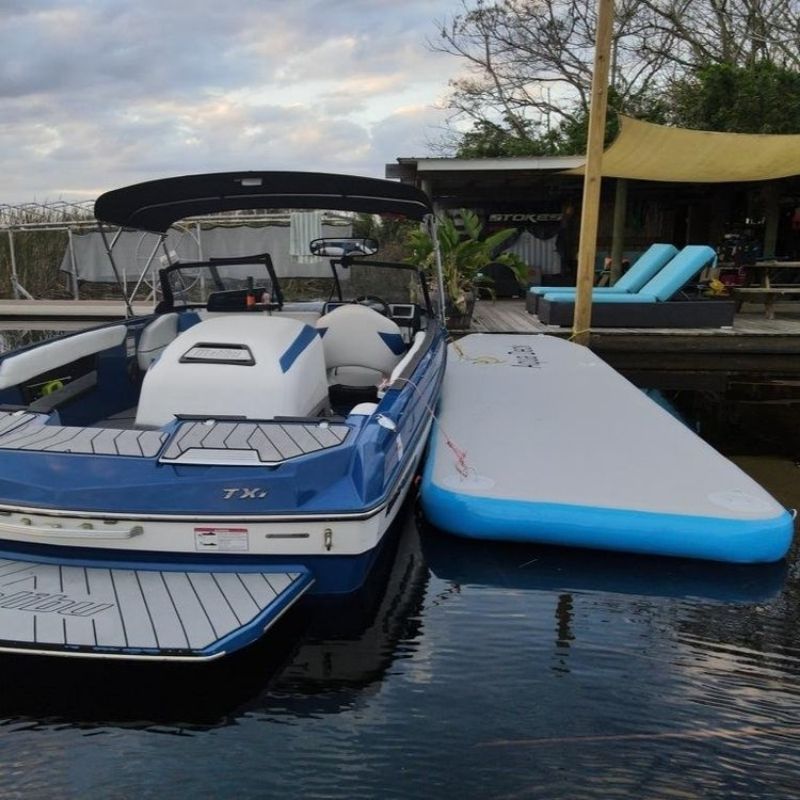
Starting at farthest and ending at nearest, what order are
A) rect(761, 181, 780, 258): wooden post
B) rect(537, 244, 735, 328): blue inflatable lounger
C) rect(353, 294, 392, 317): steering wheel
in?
rect(761, 181, 780, 258): wooden post
rect(537, 244, 735, 328): blue inflatable lounger
rect(353, 294, 392, 317): steering wheel

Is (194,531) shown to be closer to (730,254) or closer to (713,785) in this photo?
(713,785)

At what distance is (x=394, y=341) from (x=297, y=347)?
4.77ft

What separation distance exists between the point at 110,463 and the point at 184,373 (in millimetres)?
718

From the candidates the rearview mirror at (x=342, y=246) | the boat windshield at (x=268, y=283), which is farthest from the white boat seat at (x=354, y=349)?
the rearview mirror at (x=342, y=246)

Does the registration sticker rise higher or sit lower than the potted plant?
lower

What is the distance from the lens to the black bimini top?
4180 mm

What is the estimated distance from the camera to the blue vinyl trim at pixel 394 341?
15.2 ft

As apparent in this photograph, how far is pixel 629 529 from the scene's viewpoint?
326 centimetres

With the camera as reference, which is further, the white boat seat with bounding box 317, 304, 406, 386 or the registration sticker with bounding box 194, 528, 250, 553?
the white boat seat with bounding box 317, 304, 406, 386

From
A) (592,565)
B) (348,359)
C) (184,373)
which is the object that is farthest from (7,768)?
(348,359)

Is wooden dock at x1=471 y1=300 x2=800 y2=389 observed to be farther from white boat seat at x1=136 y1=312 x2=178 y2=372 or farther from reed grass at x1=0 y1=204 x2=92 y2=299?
A: reed grass at x1=0 y1=204 x2=92 y2=299

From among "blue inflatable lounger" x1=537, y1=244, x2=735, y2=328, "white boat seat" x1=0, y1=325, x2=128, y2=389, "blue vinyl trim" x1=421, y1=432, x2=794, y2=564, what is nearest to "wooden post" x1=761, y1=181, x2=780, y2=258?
"blue inflatable lounger" x1=537, y1=244, x2=735, y2=328

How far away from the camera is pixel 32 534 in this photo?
250 centimetres

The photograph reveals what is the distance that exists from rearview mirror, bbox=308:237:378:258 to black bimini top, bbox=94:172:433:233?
1.29ft
